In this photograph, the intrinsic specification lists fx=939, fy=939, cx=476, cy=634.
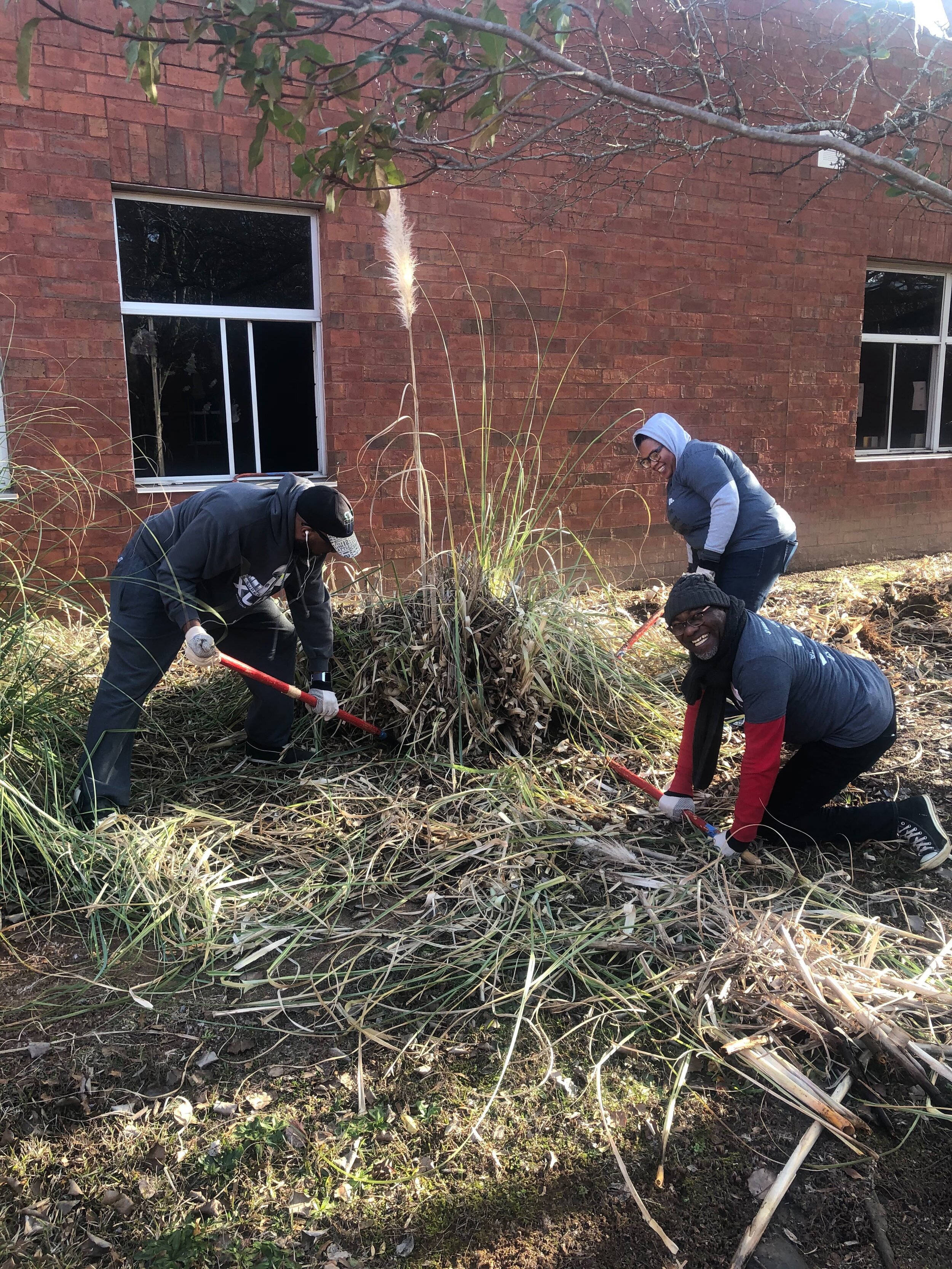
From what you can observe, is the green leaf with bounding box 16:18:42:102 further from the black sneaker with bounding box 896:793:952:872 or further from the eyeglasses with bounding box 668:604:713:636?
the black sneaker with bounding box 896:793:952:872

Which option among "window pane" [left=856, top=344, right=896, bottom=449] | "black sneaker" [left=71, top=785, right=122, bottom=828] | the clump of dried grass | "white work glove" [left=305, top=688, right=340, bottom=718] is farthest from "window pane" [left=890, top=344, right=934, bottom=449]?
"black sneaker" [left=71, top=785, right=122, bottom=828]

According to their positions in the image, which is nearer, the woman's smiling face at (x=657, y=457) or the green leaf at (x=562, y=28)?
the green leaf at (x=562, y=28)

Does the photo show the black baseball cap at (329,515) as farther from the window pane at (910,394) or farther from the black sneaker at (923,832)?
the window pane at (910,394)

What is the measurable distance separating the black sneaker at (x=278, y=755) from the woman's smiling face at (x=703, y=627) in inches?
73.1

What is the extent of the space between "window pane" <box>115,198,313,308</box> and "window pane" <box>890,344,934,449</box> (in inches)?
253

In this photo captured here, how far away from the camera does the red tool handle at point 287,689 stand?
3.81 m

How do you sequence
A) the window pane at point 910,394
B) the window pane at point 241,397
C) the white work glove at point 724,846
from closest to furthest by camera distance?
the white work glove at point 724,846 < the window pane at point 241,397 < the window pane at point 910,394

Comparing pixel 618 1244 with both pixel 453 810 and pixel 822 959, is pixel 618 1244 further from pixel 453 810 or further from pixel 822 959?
pixel 453 810

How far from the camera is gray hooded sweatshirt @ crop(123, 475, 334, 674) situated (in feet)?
12.3

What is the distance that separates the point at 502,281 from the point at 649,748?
4.12 metres

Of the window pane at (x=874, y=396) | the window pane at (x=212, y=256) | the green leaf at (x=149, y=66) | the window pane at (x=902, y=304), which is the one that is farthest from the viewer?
the window pane at (x=874, y=396)

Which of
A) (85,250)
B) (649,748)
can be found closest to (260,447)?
(85,250)

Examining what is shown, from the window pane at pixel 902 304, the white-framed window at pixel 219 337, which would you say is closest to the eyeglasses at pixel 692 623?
the white-framed window at pixel 219 337

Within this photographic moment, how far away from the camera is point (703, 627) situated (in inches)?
130
